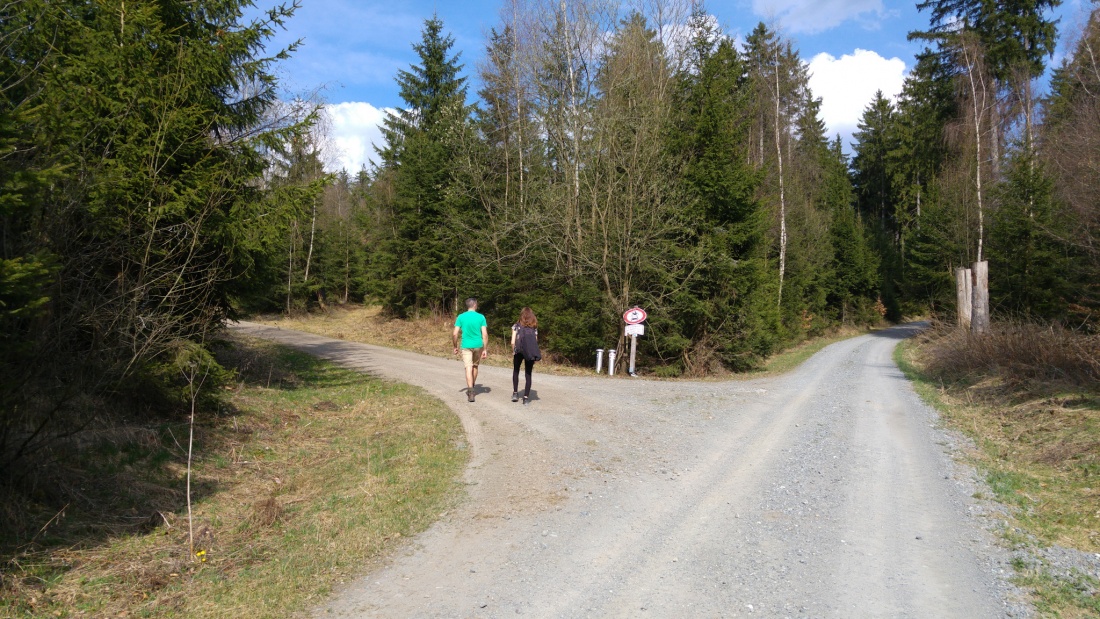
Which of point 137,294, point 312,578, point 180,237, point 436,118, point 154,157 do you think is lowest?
point 312,578

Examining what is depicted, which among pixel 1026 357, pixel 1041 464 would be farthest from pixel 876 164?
pixel 1041 464

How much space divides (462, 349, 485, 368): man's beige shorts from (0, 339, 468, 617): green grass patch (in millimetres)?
996

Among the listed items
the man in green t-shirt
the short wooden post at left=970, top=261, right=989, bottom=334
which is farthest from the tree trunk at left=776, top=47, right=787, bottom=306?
the man in green t-shirt

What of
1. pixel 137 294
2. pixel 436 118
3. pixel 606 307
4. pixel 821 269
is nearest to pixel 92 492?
pixel 137 294

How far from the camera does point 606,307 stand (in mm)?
20828

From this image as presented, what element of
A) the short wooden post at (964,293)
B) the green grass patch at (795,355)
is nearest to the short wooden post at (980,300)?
the short wooden post at (964,293)

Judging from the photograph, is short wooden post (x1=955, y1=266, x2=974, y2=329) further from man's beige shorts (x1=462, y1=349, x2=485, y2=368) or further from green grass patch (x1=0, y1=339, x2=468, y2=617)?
green grass patch (x1=0, y1=339, x2=468, y2=617)

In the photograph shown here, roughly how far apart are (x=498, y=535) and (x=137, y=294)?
5.27 meters

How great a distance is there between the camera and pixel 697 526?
19.1 ft

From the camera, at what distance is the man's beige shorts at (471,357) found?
11.5m

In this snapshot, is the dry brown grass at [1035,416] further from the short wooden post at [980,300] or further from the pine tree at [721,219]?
the pine tree at [721,219]

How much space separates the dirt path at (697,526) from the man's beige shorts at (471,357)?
838 millimetres

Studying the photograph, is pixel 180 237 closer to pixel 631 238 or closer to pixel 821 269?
pixel 631 238

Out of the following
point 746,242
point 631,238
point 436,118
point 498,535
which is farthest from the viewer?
point 436,118
